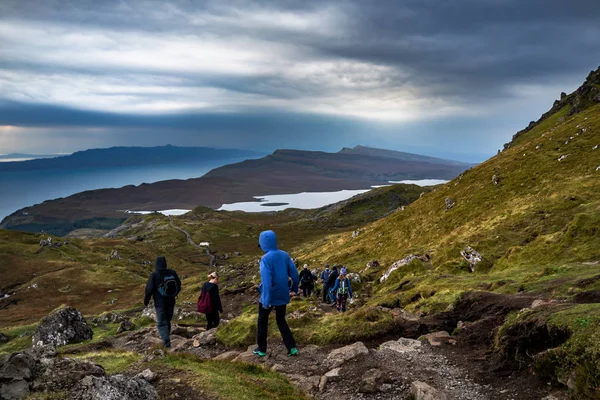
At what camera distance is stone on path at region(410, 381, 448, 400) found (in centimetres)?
1000

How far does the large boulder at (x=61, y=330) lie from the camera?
31.1m

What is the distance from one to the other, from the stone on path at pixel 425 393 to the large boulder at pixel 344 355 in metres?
3.55

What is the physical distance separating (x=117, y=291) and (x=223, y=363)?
276 feet

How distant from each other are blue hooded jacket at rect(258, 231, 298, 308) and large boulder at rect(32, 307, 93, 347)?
2655 cm

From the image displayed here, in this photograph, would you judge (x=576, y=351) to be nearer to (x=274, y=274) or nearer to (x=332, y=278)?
(x=274, y=274)

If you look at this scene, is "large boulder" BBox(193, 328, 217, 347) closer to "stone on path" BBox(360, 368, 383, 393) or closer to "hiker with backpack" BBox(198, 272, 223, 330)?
"hiker with backpack" BBox(198, 272, 223, 330)

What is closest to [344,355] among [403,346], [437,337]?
[403,346]

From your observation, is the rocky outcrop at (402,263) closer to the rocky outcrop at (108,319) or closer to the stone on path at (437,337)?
the stone on path at (437,337)

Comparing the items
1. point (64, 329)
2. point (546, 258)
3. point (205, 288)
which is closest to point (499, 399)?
point (205, 288)

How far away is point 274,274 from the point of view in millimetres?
13375

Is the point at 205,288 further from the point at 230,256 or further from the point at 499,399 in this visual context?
the point at 230,256

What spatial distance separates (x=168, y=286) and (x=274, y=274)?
5.77m

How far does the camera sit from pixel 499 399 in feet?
32.2

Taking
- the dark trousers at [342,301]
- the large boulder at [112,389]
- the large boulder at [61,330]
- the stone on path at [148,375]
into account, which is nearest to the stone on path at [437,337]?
the stone on path at [148,375]
